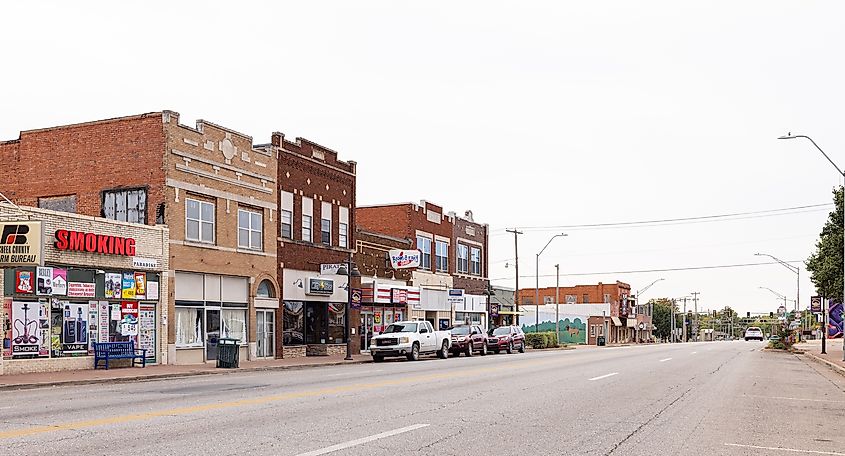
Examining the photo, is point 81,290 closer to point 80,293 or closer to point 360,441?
point 80,293

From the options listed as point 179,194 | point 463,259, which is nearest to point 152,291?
point 179,194

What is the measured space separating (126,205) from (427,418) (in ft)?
73.1

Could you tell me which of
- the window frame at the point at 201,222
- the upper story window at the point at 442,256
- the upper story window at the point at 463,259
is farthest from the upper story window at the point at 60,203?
the upper story window at the point at 463,259

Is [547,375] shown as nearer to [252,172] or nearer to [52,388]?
[52,388]

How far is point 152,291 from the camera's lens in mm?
31484

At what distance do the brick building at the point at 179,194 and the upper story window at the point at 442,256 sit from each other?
21.4 meters

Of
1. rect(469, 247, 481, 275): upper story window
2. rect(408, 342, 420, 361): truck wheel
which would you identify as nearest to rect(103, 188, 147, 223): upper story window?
rect(408, 342, 420, 361): truck wheel

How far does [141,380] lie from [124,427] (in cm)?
1334

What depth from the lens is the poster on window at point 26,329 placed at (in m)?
26.3

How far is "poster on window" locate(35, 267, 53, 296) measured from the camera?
26.8 meters

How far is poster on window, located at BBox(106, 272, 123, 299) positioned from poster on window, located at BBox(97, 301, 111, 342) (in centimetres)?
32

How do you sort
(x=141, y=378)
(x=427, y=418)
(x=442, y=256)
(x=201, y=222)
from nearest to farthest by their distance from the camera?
1. (x=427, y=418)
2. (x=141, y=378)
3. (x=201, y=222)
4. (x=442, y=256)

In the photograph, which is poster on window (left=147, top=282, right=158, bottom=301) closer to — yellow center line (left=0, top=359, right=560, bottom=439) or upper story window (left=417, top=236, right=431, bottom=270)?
yellow center line (left=0, top=359, right=560, bottom=439)

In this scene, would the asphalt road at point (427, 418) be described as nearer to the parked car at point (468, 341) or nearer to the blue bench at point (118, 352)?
the blue bench at point (118, 352)
